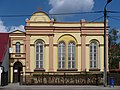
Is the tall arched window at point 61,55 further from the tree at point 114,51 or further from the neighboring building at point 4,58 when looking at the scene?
the tree at point 114,51

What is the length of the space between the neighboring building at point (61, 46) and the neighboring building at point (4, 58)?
274 cm

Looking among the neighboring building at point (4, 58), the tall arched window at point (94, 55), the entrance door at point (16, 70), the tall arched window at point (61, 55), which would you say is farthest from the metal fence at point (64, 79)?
the entrance door at point (16, 70)

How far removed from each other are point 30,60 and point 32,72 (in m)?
1.81

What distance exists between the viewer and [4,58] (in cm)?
4716

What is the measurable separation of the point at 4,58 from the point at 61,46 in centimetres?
890

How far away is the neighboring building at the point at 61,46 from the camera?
164ft

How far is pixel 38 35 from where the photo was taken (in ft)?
165

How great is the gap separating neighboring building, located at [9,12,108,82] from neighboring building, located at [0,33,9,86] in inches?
108

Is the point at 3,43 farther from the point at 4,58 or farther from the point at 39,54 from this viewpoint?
the point at 39,54

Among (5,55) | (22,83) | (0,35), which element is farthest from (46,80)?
(0,35)

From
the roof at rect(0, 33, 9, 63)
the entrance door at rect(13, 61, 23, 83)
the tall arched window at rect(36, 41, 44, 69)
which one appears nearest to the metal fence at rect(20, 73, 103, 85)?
the roof at rect(0, 33, 9, 63)

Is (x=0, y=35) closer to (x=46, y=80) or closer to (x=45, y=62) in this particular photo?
(x=45, y=62)

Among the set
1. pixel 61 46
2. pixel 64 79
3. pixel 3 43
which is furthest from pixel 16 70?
pixel 64 79

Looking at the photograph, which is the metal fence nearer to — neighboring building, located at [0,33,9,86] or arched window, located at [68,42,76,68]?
neighboring building, located at [0,33,9,86]
